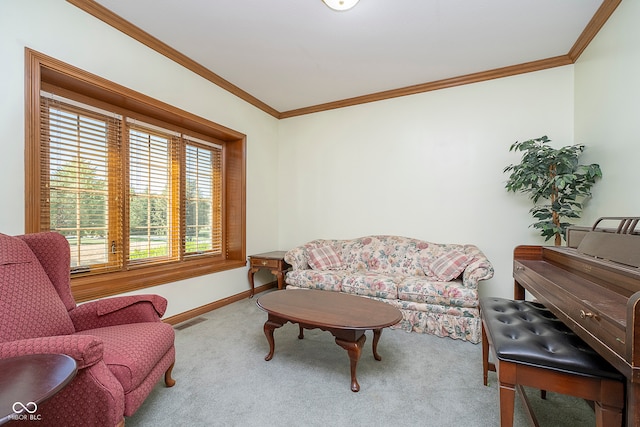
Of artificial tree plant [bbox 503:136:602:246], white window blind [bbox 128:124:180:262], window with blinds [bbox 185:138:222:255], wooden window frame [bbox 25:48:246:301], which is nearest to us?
wooden window frame [bbox 25:48:246:301]

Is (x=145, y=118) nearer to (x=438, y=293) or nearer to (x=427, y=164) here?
(x=427, y=164)

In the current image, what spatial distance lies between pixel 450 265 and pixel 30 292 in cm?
329

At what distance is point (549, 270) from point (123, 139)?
3.66 m

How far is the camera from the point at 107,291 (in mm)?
2346

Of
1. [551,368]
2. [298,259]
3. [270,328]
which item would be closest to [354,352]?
[270,328]

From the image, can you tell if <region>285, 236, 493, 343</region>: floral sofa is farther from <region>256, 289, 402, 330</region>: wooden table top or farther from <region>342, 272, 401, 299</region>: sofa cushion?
<region>256, 289, 402, 330</region>: wooden table top

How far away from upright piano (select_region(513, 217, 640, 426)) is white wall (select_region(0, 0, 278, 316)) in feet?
10.2

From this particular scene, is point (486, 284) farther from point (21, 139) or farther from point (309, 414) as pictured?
point (21, 139)

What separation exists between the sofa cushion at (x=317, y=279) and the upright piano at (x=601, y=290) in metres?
1.76

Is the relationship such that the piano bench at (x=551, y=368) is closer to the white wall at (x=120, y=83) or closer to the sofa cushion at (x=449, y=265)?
the sofa cushion at (x=449, y=265)

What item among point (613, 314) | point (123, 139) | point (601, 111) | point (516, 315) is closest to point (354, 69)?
point (601, 111)

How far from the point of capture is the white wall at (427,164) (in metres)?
3.18

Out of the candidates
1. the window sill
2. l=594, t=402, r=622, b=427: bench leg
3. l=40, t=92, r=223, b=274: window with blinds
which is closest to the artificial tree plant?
l=594, t=402, r=622, b=427: bench leg

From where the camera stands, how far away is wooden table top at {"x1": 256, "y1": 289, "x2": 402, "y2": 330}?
1844 mm
